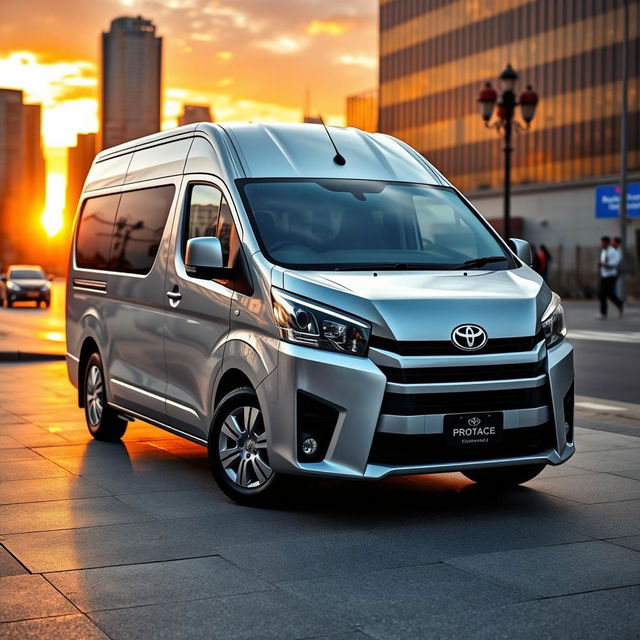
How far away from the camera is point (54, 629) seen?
14.6 feet

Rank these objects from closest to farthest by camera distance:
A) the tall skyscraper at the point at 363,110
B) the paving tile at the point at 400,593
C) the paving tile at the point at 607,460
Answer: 1. the paving tile at the point at 400,593
2. the paving tile at the point at 607,460
3. the tall skyscraper at the point at 363,110

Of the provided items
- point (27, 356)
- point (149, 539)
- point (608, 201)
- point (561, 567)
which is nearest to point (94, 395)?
point (149, 539)

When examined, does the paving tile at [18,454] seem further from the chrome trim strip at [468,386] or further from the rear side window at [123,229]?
the chrome trim strip at [468,386]

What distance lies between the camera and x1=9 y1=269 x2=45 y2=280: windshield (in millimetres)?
45812

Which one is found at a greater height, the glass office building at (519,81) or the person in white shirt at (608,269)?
the glass office building at (519,81)

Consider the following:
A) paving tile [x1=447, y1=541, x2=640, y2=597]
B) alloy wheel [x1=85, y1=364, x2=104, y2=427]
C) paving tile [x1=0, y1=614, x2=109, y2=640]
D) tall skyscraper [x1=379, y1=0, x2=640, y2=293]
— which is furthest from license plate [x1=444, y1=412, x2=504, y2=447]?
tall skyscraper [x1=379, y1=0, x2=640, y2=293]

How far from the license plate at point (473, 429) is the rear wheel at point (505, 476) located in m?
0.92

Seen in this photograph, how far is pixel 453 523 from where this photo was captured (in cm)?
645

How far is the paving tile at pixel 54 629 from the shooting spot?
4379 millimetres

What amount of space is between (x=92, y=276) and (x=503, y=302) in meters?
4.25

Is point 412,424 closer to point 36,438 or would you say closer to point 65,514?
point 65,514

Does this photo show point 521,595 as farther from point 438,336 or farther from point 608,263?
point 608,263

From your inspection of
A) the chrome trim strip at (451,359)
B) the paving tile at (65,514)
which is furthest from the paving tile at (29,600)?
the chrome trim strip at (451,359)

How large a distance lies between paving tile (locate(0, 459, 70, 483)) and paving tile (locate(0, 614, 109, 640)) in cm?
326
